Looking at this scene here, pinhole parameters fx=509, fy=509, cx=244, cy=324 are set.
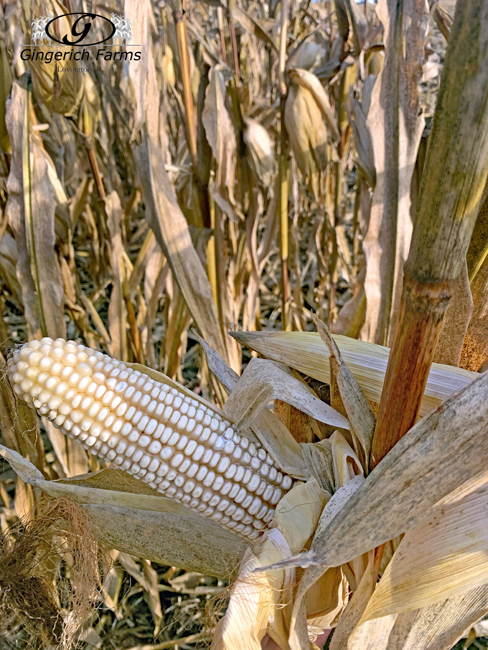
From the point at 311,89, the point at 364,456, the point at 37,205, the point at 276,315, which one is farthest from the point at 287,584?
the point at 276,315

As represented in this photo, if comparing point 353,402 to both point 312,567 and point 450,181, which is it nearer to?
point 312,567

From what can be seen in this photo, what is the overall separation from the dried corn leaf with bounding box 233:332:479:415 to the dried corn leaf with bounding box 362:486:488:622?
14 cm

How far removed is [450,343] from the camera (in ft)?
2.39

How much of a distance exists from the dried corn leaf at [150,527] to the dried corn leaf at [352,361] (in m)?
0.31

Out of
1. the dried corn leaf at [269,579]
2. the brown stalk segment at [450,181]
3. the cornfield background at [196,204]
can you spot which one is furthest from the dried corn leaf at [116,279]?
the brown stalk segment at [450,181]

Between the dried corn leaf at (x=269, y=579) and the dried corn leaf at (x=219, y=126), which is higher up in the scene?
the dried corn leaf at (x=219, y=126)

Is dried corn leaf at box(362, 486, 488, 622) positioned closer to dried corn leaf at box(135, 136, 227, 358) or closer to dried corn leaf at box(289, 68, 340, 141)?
dried corn leaf at box(135, 136, 227, 358)

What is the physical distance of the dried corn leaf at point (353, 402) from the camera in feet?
2.21

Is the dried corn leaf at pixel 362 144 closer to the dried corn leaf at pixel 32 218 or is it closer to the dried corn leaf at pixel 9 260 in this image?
the dried corn leaf at pixel 32 218

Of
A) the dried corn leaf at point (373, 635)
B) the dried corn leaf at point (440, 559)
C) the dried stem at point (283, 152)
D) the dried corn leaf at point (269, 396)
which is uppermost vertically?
the dried stem at point (283, 152)

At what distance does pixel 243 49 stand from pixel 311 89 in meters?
2.43

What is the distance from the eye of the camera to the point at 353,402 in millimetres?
681

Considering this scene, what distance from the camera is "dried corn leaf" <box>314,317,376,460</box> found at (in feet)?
2.21

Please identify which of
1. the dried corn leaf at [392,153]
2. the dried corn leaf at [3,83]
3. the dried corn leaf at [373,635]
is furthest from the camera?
the dried corn leaf at [3,83]
